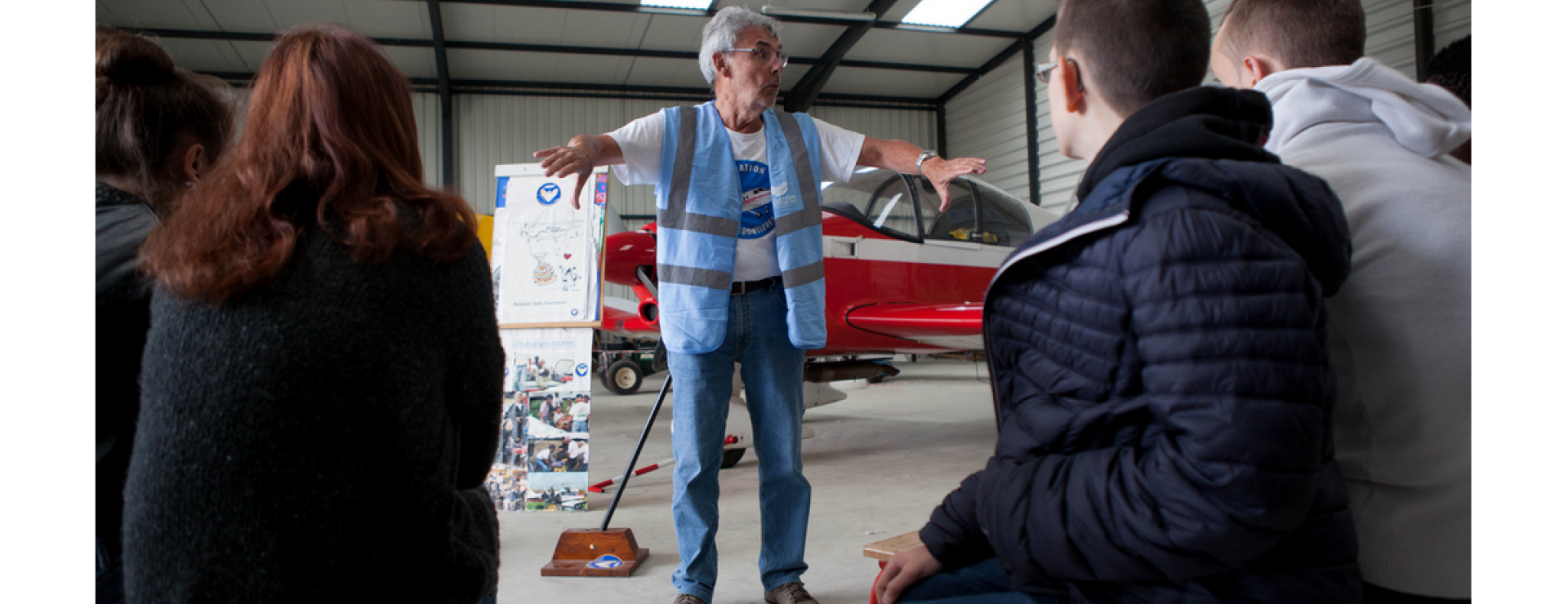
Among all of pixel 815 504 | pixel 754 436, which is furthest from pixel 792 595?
pixel 815 504

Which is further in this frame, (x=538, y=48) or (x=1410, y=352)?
(x=538, y=48)

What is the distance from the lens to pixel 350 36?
0.88 m

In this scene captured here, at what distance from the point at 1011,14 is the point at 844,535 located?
9.79 meters

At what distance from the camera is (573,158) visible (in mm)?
1796

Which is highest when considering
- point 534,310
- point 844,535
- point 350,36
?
point 350,36

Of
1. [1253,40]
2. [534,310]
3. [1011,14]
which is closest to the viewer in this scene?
[1253,40]

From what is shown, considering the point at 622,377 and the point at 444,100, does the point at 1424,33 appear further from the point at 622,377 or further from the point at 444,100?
the point at 444,100

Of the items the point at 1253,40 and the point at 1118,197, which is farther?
the point at 1253,40

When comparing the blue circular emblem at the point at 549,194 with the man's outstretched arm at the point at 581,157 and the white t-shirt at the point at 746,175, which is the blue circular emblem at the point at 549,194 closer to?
the white t-shirt at the point at 746,175

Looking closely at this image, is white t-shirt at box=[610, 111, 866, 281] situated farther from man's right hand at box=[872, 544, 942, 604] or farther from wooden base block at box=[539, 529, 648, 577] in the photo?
man's right hand at box=[872, 544, 942, 604]

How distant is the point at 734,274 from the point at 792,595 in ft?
2.64

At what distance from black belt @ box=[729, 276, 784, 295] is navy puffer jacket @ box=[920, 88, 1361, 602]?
1222 millimetres
